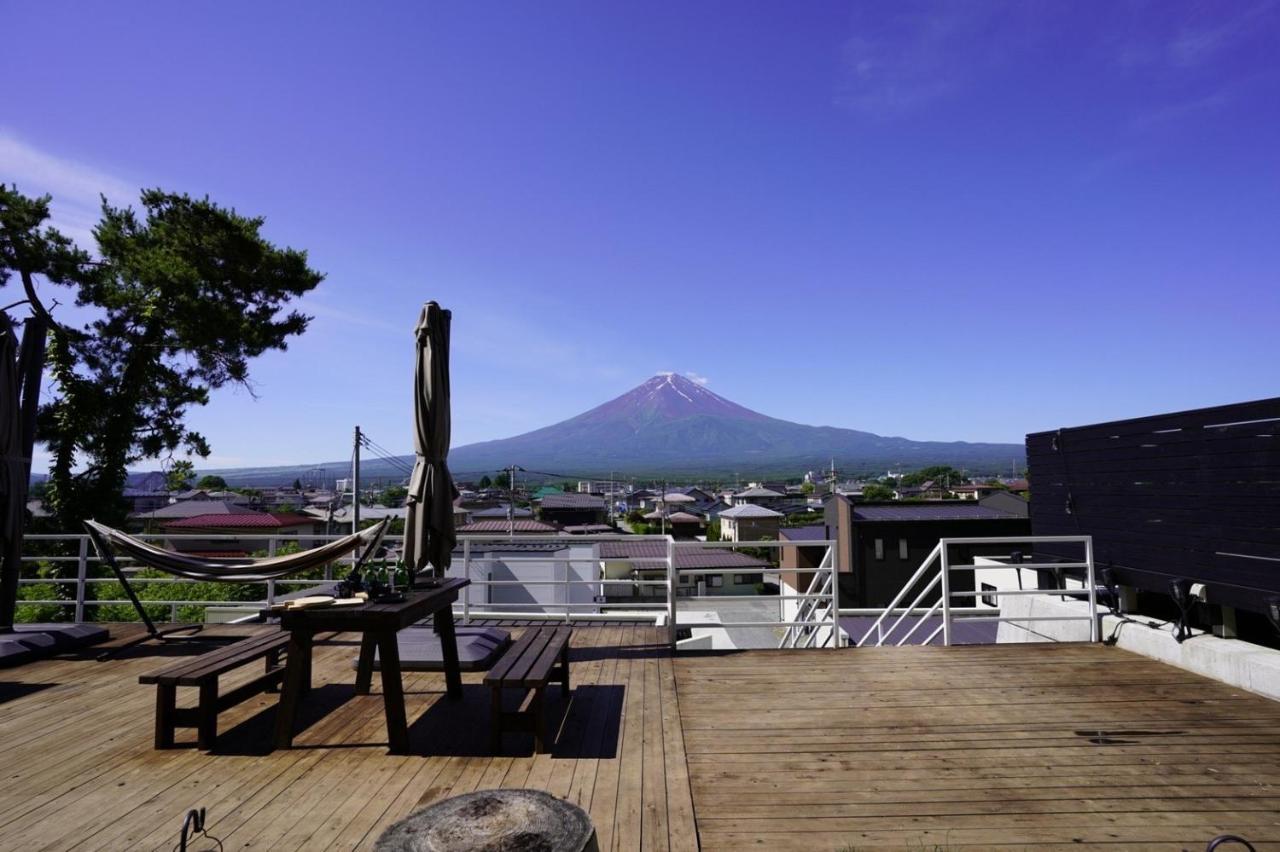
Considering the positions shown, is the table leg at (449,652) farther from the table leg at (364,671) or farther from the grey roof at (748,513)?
the grey roof at (748,513)

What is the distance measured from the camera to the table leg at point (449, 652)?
421cm

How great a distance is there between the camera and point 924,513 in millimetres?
19859

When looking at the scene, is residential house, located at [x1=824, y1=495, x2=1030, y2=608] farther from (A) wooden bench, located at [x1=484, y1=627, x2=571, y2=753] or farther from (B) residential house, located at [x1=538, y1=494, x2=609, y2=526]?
(B) residential house, located at [x1=538, y1=494, x2=609, y2=526]

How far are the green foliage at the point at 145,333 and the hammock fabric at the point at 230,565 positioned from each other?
947 cm

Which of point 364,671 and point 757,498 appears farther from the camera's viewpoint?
point 757,498

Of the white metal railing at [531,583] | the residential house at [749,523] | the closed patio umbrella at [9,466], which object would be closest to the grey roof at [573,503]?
the residential house at [749,523]

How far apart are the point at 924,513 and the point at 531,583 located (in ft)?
58.7

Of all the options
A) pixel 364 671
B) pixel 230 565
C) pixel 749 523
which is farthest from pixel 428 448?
pixel 749 523

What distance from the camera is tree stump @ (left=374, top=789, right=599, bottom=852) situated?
151 centimetres

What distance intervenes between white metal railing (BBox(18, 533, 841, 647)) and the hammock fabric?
0.19m

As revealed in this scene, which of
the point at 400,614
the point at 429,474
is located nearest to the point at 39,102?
the point at 429,474

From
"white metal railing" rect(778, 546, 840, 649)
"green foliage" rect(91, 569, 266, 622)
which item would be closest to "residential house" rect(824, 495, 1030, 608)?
"white metal railing" rect(778, 546, 840, 649)

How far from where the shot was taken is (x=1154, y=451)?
17.2 feet

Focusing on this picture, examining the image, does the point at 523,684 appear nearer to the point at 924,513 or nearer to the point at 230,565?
the point at 230,565
